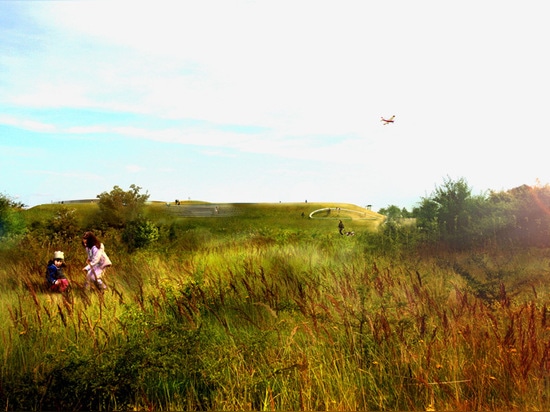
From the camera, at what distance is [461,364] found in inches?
185

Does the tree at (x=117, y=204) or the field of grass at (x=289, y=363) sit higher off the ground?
the tree at (x=117, y=204)

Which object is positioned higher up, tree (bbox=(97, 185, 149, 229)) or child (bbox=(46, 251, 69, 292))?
tree (bbox=(97, 185, 149, 229))

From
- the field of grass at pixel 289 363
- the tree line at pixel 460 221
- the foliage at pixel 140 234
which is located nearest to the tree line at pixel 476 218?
the tree line at pixel 460 221

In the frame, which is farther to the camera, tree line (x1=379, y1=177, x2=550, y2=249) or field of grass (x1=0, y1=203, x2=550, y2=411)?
tree line (x1=379, y1=177, x2=550, y2=249)

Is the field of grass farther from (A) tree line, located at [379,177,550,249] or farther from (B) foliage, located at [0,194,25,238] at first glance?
(B) foliage, located at [0,194,25,238]

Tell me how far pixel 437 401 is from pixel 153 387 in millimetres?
2498

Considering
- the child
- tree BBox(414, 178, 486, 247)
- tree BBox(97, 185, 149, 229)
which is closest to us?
the child

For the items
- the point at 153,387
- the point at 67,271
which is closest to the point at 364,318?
the point at 153,387

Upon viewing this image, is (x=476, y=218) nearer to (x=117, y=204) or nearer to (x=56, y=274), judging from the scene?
(x=56, y=274)

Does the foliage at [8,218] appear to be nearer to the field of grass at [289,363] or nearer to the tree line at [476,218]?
the tree line at [476,218]

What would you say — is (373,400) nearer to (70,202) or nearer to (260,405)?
(260,405)

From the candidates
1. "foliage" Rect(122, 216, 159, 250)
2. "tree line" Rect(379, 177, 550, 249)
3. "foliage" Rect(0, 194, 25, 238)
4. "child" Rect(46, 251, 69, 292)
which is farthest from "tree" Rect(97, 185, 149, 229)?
"child" Rect(46, 251, 69, 292)

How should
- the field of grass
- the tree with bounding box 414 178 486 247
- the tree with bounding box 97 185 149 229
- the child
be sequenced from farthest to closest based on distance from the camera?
the tree with bounding box 97 185 149 229 < the tree with bounding box 414 178 486 247 < the child < the field of grass

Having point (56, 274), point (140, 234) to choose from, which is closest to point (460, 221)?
point (140, 234)
